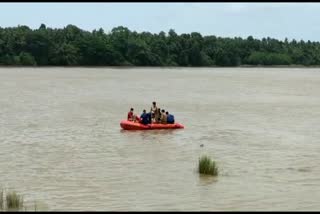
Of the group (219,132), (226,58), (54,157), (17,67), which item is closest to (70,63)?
(17,67)

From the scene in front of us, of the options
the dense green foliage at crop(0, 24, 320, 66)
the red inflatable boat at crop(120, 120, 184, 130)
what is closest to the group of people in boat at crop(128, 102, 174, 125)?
the red inflatable boat at crop(120, 120, 184, 130)

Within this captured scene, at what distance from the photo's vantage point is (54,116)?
31.3 meters

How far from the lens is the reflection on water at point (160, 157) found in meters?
13.0

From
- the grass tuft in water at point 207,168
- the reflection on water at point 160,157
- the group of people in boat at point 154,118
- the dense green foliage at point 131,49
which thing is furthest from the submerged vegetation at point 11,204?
the dense green foliage at point 131,49

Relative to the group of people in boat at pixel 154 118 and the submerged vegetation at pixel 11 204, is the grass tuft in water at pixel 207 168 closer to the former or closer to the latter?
the submerged vegetation at pixel 11 204

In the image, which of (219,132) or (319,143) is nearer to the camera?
(319,143)

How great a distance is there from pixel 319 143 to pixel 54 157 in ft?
31.8

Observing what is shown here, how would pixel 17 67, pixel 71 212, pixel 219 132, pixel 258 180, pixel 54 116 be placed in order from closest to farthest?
pixel 71 212
pixel 258 180
pixel 219 132
pixel 54 116
pixel 17 67

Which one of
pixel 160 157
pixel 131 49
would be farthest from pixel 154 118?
pixel 131 49

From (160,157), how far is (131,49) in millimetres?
77070

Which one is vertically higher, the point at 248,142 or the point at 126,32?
the point at 126,32

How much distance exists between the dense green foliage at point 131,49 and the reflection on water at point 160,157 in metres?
50.9

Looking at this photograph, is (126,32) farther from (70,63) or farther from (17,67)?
(17,67)

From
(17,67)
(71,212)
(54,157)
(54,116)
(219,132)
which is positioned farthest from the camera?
(17,67)
